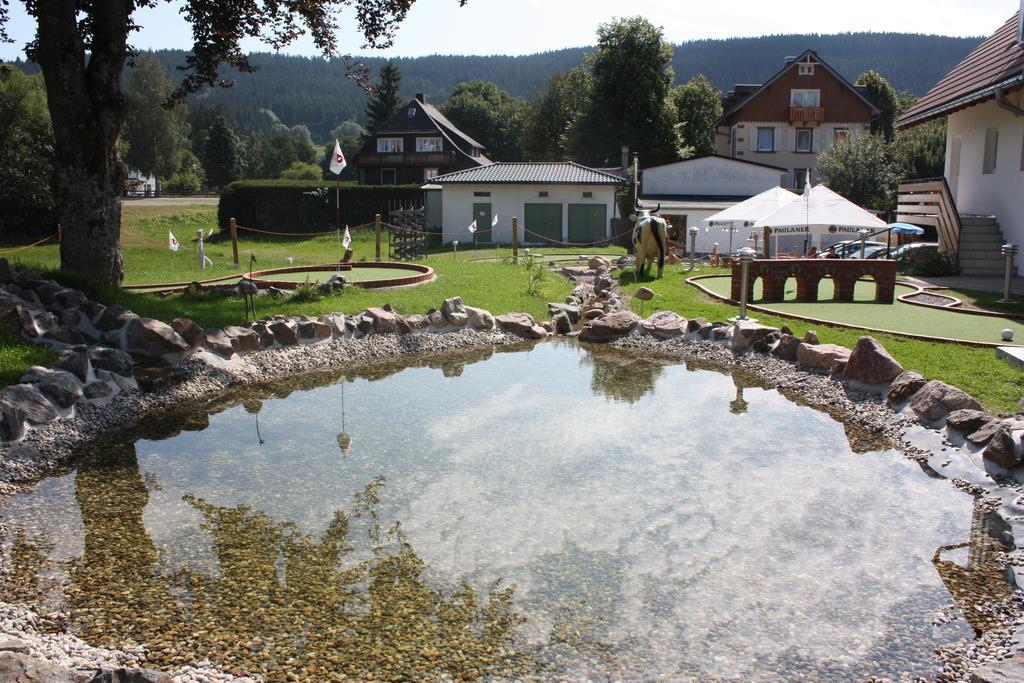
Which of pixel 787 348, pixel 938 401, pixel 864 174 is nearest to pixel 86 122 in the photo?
pixel 787 348

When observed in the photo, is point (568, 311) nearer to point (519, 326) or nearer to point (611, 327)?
point (519, 326)

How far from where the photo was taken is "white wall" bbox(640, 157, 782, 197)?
1358 inches

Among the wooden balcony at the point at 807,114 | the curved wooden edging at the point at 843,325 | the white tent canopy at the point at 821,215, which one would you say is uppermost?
the wooden balcony at the point at 807,114

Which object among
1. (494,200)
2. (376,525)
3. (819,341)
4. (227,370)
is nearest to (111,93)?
(227,370)

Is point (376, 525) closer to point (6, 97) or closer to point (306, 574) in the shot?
point (306, 574)

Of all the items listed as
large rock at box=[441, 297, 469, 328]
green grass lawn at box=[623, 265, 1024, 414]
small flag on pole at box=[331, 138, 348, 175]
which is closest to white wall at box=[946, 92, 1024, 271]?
green grass lawn at box=[623, 265, 1024, 414]

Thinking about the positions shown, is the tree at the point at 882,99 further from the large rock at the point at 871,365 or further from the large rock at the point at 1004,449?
the large rock at the point at 1004,449

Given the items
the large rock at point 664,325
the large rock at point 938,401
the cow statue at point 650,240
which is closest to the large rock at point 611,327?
the large rock at point 664,325

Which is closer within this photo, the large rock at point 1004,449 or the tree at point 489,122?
the large rock at point 1004,449

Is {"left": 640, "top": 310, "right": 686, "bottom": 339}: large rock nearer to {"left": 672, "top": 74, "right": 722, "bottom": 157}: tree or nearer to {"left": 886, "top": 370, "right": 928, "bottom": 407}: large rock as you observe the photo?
{"left": 886, "top": 370, "right": 928, "bottom": 407}: large rock

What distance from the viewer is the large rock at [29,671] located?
330 centimetres

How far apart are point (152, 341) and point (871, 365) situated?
7.64m

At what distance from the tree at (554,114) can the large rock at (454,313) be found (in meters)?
46.5

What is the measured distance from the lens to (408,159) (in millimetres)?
55938
